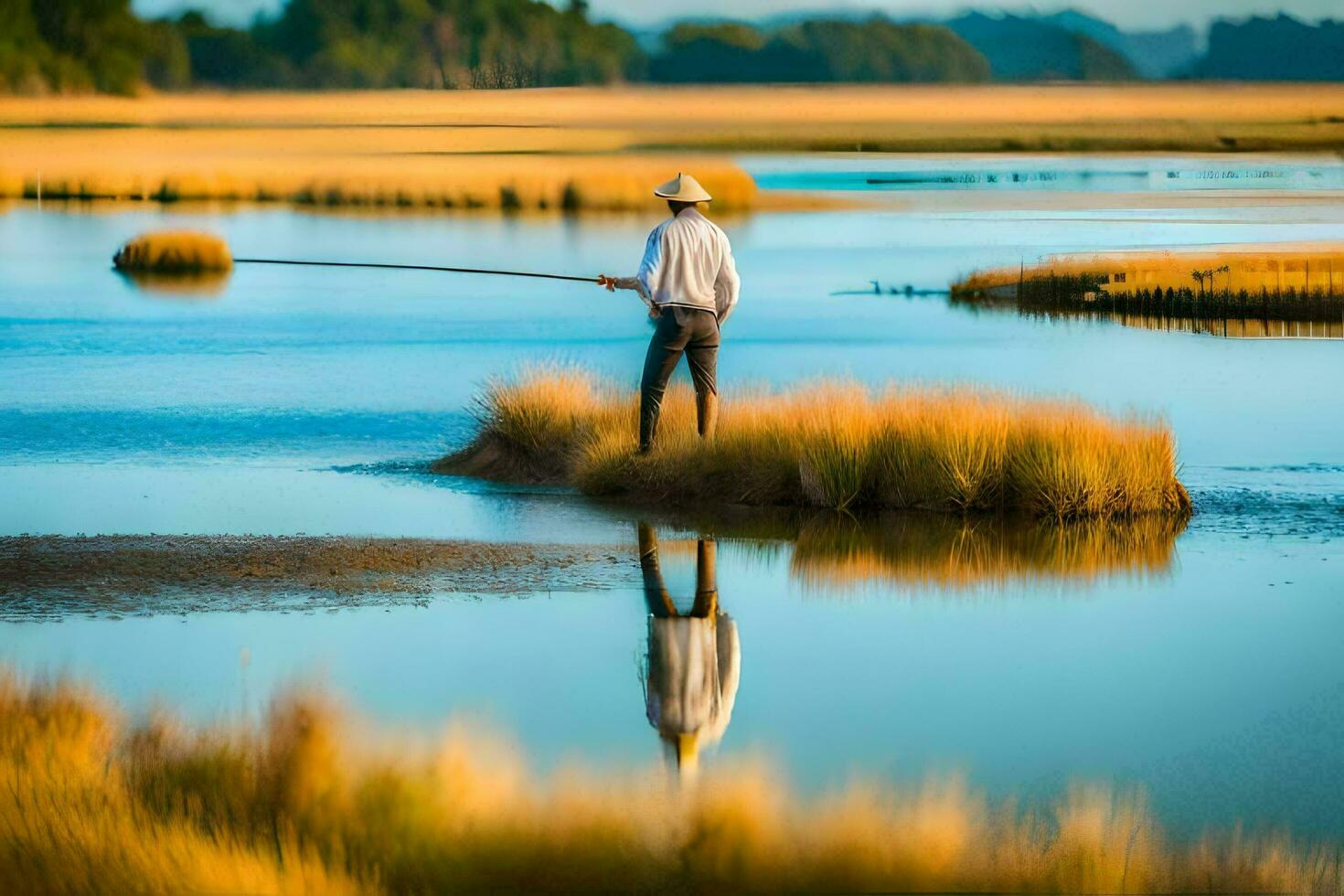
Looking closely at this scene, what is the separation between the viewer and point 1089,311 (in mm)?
46000

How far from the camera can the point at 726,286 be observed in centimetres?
1449

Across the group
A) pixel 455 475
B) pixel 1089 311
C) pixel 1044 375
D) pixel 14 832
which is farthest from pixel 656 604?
pixel 1089 311

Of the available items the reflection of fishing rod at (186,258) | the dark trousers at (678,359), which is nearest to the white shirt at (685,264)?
the dark trousers at (678,359)

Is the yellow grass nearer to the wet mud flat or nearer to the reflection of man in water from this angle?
the wet mud flat

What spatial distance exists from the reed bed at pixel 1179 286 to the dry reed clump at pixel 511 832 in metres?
36.9

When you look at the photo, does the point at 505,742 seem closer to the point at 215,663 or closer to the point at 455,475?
the point at 215,663

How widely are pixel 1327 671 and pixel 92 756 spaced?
5.53 metres

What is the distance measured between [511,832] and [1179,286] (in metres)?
42.7

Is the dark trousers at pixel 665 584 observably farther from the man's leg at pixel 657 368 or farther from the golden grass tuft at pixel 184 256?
the golden grass tuft at pixel 184 256

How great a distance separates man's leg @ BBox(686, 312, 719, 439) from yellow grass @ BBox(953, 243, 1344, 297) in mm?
31956

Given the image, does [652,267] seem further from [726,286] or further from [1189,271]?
[1189,271]

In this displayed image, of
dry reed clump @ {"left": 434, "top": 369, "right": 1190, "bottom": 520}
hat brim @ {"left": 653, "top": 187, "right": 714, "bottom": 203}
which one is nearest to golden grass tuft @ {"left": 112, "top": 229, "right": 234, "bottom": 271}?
dry reed clump @ {"left": 434, "top": 369, "right": 1190, "bottom": 520}

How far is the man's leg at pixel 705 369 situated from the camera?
1452 cm

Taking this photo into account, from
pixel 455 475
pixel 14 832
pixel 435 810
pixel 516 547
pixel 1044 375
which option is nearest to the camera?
pixel 14 832
